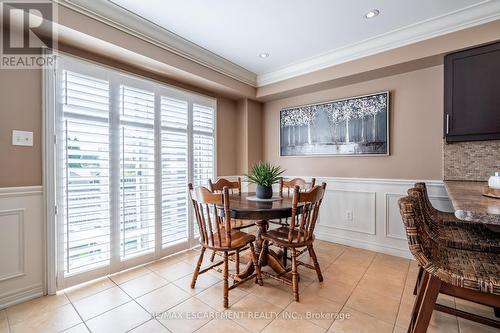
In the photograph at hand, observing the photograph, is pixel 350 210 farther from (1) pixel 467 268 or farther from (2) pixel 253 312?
(1) pixel 467 268

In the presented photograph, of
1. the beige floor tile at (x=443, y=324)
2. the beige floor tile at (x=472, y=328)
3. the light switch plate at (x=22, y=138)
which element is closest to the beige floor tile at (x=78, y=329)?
the light switch plate at (x=22, y=138)

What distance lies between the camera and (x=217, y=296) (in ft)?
6.74

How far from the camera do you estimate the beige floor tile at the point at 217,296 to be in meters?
1.94

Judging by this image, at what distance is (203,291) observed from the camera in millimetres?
2145

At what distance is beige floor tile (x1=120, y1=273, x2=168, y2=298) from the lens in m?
2.14

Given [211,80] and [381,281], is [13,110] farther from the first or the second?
[381,281]

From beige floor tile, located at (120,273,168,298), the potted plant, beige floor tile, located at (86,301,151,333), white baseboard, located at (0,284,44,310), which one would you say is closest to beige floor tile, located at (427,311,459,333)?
the potted plant

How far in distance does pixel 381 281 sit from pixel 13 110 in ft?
12.0

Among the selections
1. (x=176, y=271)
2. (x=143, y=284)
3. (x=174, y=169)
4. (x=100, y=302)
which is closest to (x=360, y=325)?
(x=176, y=271)

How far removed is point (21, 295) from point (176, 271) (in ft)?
4.17

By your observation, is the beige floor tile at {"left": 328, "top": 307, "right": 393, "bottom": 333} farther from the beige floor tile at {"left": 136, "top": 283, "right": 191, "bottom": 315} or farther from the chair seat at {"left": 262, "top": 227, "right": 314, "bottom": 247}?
the beige floor tile at {"left": 136, "top": 283, "right": 191, "bottom": 315}

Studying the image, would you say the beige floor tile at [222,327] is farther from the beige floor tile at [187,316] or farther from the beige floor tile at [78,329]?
the beige floor tile at [78,329]

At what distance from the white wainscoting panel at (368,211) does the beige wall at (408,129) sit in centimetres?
13

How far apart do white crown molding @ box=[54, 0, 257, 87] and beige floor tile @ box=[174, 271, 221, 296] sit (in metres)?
2.49
